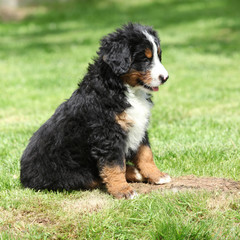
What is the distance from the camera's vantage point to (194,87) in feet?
31.3

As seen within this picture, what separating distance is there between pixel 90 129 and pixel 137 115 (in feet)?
1.52

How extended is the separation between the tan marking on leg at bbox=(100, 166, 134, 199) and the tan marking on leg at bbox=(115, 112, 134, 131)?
1.24ft

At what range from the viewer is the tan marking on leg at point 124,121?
385 cm

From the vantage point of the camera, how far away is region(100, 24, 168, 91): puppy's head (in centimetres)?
382

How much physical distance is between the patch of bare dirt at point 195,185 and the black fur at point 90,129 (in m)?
0.45

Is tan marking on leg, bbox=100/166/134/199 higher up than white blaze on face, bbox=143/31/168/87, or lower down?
lower down

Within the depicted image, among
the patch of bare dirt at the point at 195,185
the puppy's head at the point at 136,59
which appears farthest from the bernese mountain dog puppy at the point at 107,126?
the patch of bare dirt at the point at 195,185

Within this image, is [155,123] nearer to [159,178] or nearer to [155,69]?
[159,178]

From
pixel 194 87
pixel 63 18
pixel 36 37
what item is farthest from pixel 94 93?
pixel 63 18

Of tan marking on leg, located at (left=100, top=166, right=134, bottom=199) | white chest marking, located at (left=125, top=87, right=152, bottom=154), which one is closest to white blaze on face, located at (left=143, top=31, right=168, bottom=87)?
white chest marking, located at (left=125, top=87, right=152, bottom=154)

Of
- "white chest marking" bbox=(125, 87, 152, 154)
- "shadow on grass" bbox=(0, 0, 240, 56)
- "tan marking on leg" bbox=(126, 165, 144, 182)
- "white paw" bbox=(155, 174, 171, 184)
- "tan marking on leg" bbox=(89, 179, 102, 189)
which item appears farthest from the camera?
"shadow on grass" bbox=(0, 0, 240, 56)

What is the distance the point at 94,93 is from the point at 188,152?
1.73 m

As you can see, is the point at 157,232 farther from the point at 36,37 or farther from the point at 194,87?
the point at 36,37

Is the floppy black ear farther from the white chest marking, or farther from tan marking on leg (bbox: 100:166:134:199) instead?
tan marking on leg (bbox: 100:166:134:199)
